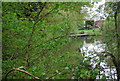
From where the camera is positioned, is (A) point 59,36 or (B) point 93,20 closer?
(A) point 59,36

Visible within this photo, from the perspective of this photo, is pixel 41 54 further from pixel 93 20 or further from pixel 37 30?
pixel 93 20

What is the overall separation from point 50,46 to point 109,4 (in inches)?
33.3

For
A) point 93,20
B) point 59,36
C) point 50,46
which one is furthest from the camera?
point 93,20

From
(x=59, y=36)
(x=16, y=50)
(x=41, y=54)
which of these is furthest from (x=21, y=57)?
(x=59, y=36)

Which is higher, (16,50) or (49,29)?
(49,29)

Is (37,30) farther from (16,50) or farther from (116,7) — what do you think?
(116,7)

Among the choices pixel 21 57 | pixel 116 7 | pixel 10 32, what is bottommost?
pixel 21 57

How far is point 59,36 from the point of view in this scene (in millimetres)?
1368

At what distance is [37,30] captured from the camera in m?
1.32

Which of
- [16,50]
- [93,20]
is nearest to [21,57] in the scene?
[16,50]

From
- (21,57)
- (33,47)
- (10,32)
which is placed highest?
(10,32)

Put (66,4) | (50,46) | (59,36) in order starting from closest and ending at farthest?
(66,4) < (50,46) < (59,36)

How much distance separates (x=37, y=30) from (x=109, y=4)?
88 cm

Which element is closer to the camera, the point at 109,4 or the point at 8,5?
the point at 8,5
